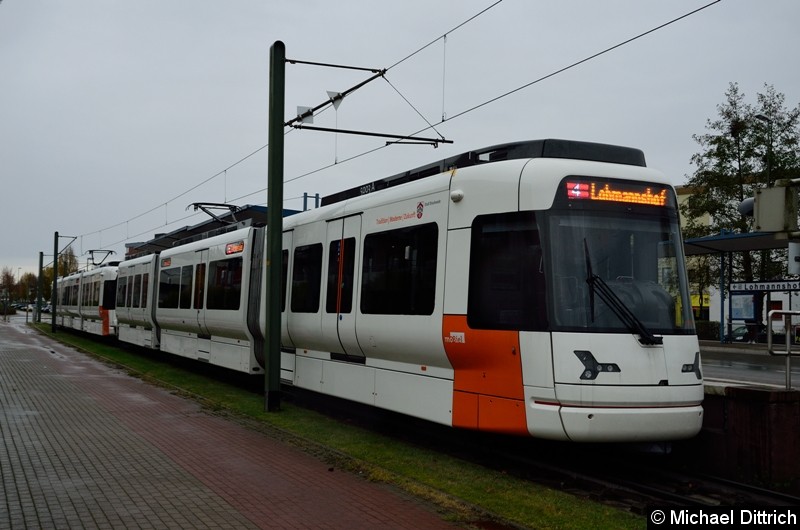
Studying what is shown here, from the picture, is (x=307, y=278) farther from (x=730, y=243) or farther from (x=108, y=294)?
(x=108, y=294)

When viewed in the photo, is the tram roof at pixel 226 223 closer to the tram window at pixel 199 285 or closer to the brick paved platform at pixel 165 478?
the tram window at pixel 199 285

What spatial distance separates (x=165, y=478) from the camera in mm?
8070

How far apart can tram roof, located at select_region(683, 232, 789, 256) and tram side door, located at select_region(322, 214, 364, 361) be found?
65.5 feet

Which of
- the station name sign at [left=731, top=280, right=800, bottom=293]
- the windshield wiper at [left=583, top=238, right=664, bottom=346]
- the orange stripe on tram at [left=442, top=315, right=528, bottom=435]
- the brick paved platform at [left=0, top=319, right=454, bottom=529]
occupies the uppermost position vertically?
the station name sign at [left=731, top=280, right=800, bottom=293]

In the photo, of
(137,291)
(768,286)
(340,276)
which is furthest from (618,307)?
(768,286)

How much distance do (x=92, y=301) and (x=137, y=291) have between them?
1139 centimetres

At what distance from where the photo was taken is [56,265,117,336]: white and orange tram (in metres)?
33.5

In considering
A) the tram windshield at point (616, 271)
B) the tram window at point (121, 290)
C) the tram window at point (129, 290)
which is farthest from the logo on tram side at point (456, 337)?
the tram window at point (121, 290)

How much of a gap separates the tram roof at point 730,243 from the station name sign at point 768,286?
1428mm

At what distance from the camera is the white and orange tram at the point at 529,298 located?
794 centimetres

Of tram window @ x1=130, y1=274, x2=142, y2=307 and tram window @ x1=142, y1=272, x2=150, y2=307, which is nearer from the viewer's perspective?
tram window @ x1=142, y1=272, x2=150, y2=307

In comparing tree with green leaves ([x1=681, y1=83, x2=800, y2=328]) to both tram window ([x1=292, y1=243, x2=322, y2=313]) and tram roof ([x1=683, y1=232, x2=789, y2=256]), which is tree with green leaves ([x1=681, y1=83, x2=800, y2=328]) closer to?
tram roof ([x1=683, y1=232, x2=789, y2=256])

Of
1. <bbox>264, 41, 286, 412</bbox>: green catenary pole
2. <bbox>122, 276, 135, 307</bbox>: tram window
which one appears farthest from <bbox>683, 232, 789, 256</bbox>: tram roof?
<bbox>122, 276, 135, 307</bbox>: tram window

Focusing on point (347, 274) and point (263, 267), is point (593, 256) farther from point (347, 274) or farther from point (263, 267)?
point (263, 267)
